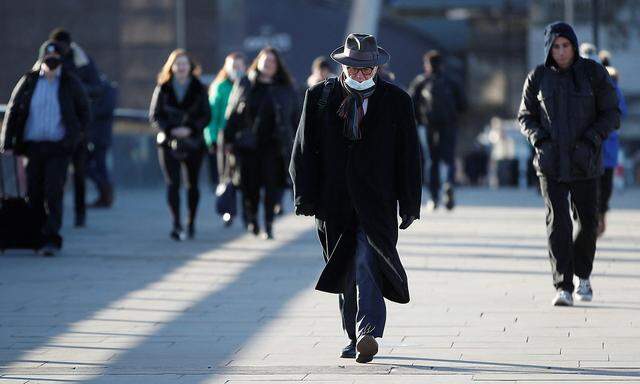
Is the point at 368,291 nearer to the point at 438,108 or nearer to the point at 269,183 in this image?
the point at 269,183

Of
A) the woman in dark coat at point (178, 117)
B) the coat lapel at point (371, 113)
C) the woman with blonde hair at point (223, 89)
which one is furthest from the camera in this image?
the woman with blonde hair at point (223, 89)

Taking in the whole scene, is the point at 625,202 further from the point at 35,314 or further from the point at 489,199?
the point at 35,314

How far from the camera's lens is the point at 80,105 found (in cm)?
1295

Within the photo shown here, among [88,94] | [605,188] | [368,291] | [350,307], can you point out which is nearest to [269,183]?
[88,94]

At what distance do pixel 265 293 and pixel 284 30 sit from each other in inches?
1515

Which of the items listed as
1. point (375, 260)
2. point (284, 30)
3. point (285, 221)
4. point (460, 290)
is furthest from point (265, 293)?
point (284, 30)

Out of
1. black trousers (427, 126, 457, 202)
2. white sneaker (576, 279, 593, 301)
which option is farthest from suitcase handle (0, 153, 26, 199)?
black trousers (427, 126, 457, 202)

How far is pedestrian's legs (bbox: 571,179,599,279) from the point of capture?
32.2 ft

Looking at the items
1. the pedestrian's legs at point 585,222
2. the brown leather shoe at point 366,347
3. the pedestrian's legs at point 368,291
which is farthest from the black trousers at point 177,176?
the brown leather shoe at point 366,347

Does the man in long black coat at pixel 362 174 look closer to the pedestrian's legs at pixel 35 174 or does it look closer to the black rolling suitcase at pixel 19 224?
the pedestrian's legs at pixel 35 174

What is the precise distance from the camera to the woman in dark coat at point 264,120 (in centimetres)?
1455

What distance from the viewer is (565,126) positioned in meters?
9.70

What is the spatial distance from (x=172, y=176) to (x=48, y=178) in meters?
1.88

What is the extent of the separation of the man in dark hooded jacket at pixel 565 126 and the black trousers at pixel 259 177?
16.8 feet
